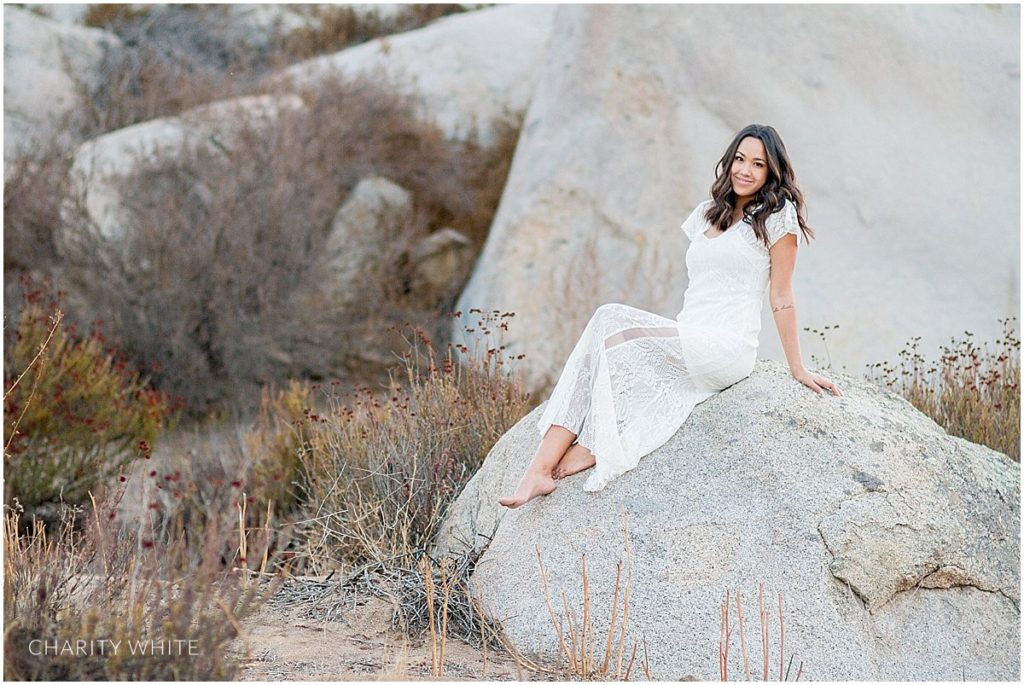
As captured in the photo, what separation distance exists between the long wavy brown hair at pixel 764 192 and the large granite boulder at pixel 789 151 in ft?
11.8

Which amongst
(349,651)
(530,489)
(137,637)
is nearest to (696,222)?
(530,489)

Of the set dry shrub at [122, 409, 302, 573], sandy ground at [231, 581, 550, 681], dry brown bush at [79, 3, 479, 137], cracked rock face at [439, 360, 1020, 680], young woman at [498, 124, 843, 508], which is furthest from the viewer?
dry brown bush at [79, 3, 479, 137]

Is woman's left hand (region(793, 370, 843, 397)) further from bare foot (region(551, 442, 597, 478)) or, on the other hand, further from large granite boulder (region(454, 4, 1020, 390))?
large granite boulder (region(454, 4, 1020, 390))

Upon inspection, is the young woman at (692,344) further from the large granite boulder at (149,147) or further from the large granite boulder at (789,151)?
the large granite boulder at (149,147)

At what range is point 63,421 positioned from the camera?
627 centimetres

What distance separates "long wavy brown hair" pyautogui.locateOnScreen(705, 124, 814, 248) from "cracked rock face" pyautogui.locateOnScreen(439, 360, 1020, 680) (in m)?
0.66

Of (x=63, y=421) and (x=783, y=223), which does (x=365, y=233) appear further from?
(x=783, y=223)

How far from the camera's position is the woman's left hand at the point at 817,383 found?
403 centimetres

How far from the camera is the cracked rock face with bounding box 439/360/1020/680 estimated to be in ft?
11.8

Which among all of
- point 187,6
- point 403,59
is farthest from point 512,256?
point 187,6

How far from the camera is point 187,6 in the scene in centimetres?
1413

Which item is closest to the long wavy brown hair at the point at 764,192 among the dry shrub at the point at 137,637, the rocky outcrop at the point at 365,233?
the dry shrub at the point at 137,637

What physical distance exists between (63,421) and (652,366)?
13.0ft

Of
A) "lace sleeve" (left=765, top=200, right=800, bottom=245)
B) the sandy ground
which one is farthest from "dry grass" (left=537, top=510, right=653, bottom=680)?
"lace sleeve" (left=765, top=200, right=800, bottom=245)
